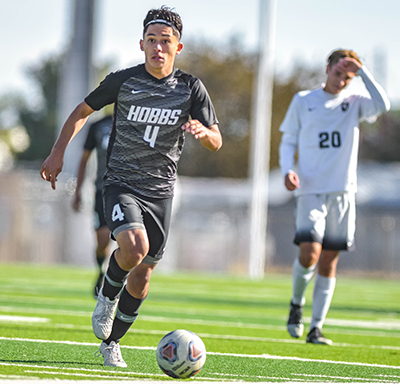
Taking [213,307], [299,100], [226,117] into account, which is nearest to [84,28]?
[213,307]

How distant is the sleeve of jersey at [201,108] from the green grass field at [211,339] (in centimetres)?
149

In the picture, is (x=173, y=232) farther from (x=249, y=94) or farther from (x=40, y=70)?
(x=40, y=70)

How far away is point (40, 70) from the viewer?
56844mm

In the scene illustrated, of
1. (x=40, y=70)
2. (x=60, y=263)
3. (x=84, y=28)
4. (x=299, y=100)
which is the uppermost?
(x=40, y=70)

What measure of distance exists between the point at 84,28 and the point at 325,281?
19677 mm

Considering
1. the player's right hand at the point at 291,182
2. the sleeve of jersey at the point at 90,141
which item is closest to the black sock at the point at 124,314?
the player's right hand at the point at 291,182

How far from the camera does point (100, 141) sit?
8.73m

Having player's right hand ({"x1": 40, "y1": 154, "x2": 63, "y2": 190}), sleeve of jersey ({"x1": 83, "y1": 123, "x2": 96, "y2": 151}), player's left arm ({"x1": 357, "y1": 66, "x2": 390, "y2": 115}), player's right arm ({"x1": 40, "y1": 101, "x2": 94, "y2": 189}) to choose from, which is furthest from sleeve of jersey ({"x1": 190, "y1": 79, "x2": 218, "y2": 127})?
sleeve of jersey ({"x1": 83, "y1": 123, "x2": 96, "y2": 151})

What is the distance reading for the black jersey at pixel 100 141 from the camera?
28.5 ft

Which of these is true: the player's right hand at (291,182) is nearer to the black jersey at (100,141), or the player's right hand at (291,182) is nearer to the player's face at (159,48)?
the player's face at (159,48)

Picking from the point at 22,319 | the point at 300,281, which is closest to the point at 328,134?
the point at 300,281

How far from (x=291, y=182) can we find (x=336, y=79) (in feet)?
3.34

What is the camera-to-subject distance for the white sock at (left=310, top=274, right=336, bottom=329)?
6.39 metres

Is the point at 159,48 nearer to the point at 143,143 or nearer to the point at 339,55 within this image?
the point at 143,143
